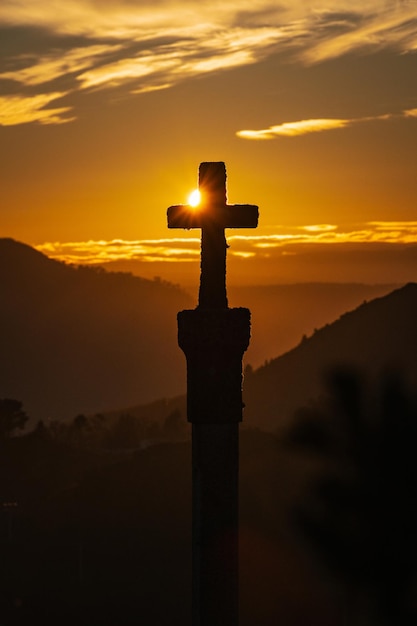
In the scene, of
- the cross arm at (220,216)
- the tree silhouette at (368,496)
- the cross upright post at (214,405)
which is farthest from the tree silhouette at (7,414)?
the tree silhouette at (368,496)

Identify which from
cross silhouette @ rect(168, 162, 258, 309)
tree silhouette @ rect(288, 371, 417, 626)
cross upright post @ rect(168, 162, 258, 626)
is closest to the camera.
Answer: tree silhouette @ rect(288, 371, 417, 626)

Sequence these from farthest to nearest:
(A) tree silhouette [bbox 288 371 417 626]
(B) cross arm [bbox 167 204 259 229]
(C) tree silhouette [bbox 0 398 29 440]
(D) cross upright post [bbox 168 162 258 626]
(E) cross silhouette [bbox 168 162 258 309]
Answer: (C) tree silhouette [bbox 0 398 29 440]
(B) cross arm [bbox 167 204 259 229]
(E) cross silhouette [bbox 168 162 258 309]
(D) cross upright post [bbox 168 162 258 626]
(A) tree silhouette [bbox 288 371 417 626]

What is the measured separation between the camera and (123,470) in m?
103

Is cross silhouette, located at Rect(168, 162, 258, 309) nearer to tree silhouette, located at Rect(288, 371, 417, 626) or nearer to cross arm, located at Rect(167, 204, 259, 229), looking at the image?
cross arm, located at Rect(167, 204, 259, 229)

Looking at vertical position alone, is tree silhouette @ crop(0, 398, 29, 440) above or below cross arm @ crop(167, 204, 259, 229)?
above

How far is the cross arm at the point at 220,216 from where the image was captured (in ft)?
51.2

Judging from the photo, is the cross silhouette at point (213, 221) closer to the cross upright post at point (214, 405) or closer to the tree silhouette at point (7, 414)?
the cross upright post at point (214, 405)

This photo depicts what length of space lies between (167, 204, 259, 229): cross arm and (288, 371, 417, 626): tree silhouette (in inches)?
133

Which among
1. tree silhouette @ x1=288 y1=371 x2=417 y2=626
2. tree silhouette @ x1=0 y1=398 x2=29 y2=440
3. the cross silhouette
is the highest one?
tree silhouette @ x1=0 y1=398 x2=29 y2=440

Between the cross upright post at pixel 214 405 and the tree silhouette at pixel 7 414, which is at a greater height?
the tree silhouette at pixel 7 414

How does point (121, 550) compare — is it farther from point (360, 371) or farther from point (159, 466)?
point (360, 371)

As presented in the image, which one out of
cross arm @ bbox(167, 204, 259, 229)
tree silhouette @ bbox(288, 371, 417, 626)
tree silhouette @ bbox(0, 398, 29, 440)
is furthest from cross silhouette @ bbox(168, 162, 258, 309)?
tree silhouette @ bbox(0, 398, 29, 440)

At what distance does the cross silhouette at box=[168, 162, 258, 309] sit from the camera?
50.9 feet

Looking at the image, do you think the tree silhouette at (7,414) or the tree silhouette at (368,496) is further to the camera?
the tree silhouette at (7,414)
